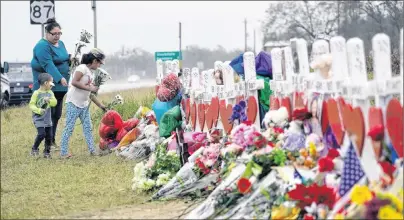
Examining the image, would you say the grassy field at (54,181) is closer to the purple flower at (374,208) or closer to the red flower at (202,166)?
the red flower at (202,166)

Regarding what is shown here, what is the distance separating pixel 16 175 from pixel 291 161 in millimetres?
3782

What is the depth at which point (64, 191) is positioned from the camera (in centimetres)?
792

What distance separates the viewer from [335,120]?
5.99m

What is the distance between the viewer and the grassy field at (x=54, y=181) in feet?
23.3

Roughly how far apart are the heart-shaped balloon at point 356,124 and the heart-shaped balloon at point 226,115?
237 cm

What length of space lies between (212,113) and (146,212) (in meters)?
2.35

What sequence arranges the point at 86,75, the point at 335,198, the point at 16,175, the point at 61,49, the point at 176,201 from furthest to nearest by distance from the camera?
the point at 61,49, the point at 86,75, the point at 16,175, the point at 176,201, the point at 335,198

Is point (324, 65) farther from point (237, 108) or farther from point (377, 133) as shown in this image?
point (237, 108)

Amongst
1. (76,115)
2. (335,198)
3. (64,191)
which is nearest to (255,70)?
(64,191)

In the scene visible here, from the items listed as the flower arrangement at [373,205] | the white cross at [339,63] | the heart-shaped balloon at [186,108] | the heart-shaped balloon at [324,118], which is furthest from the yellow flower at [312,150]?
the heart-shaped balloon at [186,108]

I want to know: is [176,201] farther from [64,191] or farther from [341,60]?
[341,60]

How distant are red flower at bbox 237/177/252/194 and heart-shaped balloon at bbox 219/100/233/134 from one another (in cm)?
190

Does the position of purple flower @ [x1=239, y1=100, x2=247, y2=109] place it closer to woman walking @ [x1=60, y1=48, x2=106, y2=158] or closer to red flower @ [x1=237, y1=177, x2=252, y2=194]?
red flower @ [x1=237, y1=177, x2=252, y2=194]

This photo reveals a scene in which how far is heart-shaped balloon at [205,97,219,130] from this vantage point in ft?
28.3
